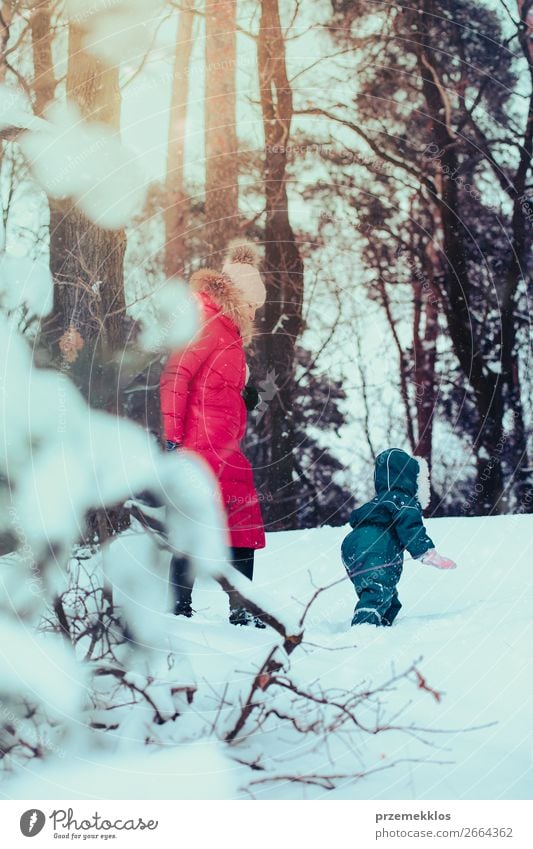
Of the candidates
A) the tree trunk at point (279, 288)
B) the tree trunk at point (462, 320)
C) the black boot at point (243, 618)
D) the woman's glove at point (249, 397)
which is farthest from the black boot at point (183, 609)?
the tree trunk at point (462, 320)

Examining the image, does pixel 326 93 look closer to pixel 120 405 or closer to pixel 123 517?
pixel 120 405

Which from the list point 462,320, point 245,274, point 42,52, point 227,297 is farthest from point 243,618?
point 42,52

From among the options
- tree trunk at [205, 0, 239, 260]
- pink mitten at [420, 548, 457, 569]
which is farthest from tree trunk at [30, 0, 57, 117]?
pink mitten at [420, 548, 457, 569]

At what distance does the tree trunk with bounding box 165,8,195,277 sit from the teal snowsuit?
5.25 feet

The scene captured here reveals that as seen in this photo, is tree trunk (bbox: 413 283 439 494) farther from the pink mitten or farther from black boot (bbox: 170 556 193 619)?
black boot (bbox: 170 556 193 619)

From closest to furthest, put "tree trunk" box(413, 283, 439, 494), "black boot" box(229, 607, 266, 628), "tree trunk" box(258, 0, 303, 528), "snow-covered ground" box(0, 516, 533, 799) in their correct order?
"snow-covered ground" box(0, 516, 533, 799), "black boot" box(229, 607, 266, 628), "tree trunk" box(258, 0, 303, 528), "tree trunk" box(413, 283, 439, 494)

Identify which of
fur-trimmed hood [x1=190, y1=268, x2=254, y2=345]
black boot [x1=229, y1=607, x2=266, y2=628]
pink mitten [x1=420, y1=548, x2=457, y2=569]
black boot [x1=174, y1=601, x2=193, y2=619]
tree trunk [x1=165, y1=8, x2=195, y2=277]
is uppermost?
tree trunk [x1=165, y1=8, x2=195, y2=277]

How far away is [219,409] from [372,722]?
4.53 feet

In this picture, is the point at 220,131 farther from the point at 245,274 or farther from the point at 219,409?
the point at 219,409

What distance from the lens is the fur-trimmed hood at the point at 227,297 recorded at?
3.51 m

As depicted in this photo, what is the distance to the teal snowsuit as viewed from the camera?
10.5 feet

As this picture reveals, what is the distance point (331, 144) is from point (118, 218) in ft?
3.93

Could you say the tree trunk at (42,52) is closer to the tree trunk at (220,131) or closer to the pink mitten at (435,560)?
the tree trunk at (220,131)
